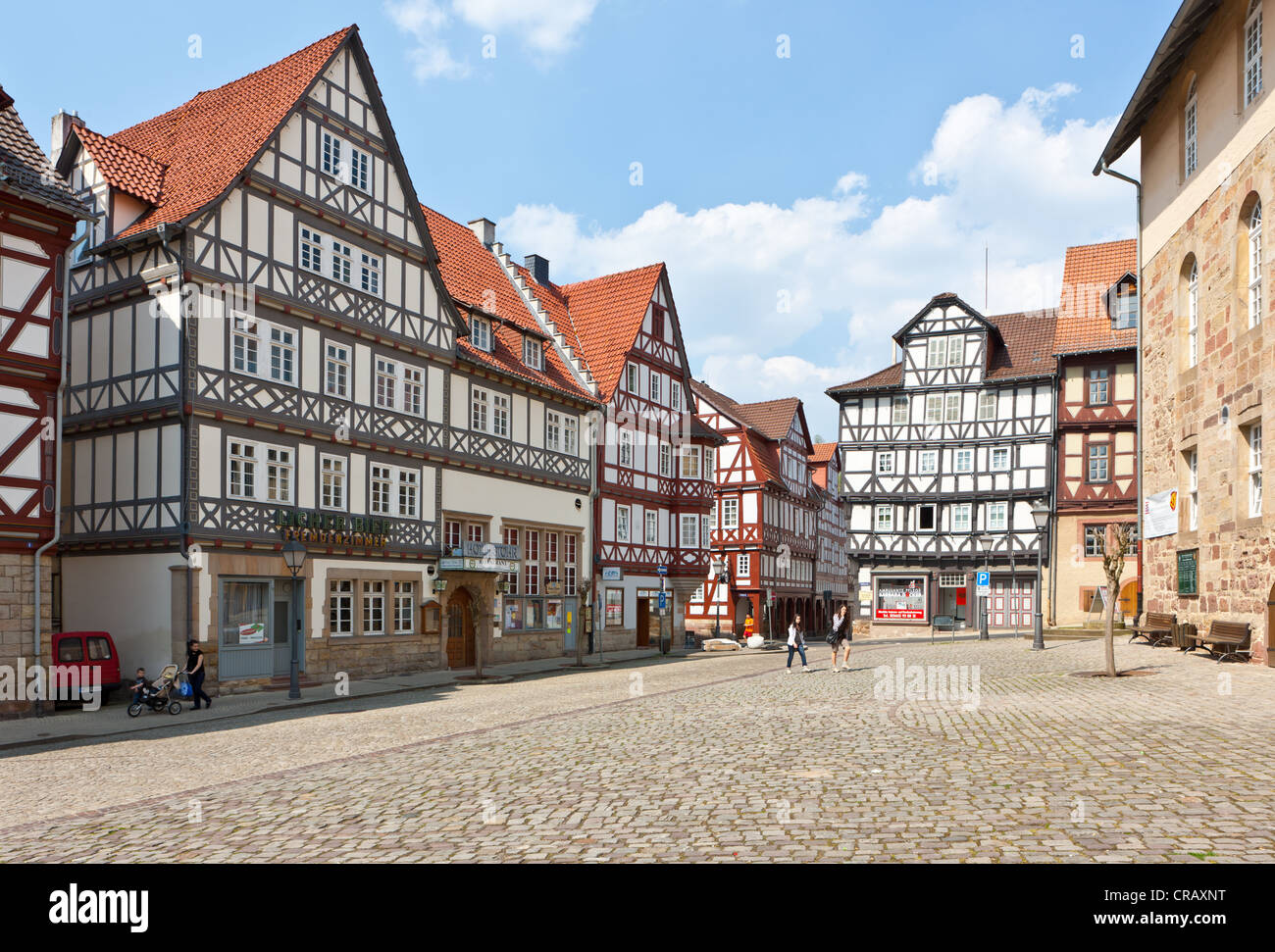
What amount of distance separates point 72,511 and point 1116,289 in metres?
42.7

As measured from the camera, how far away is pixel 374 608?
2752cm

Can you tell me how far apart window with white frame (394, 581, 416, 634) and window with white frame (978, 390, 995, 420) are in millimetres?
33374

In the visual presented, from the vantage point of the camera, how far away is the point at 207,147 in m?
26.3

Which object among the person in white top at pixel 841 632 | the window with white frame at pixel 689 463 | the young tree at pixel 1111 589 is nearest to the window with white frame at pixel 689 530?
the window with white frame at pixel 689 463

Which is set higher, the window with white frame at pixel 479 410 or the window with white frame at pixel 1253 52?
the window with white frame at pixel 1253 52

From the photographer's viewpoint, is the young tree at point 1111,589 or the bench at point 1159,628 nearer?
the young tree at point 1111,589

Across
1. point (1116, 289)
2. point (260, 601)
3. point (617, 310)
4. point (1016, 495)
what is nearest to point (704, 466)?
point (617, 310)

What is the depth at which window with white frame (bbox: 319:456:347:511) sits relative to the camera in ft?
85.0

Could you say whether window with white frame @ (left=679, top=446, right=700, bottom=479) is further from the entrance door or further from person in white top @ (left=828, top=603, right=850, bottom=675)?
person in white top @ (left=828, top=603, right=850, bottom=675)

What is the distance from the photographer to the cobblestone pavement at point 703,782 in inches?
301

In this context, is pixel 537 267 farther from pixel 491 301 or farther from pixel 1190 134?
pixel 1190 134

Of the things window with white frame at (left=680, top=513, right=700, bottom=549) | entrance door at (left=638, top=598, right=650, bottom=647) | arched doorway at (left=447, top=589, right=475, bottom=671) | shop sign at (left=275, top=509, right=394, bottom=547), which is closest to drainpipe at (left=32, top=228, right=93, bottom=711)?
shop sign at (left=275, top=509, right=394, bottom=547)

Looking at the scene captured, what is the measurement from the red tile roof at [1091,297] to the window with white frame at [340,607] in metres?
35.8

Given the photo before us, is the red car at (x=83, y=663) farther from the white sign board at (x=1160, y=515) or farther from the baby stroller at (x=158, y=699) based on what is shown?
the white sign board at (x=1160, y=515)
